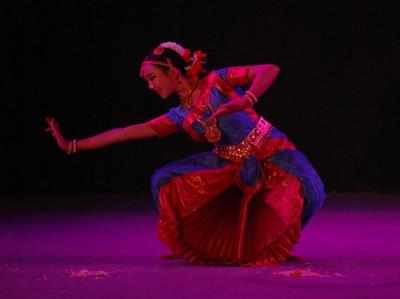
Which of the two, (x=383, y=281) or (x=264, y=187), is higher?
(x=264, y=187)

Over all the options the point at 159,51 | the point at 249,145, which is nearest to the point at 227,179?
the point at 249,145

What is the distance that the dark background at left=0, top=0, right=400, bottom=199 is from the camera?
7.50 metres

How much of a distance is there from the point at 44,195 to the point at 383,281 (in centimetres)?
509

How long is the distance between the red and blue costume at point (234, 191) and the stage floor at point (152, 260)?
157 millimetres

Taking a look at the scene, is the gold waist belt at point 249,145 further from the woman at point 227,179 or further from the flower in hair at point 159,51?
the flower in hair at point 159,51

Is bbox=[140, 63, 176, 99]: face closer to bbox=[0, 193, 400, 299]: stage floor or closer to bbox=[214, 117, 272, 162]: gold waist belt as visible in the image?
bbox=[214, 117, 272, 162]: gold waist belt

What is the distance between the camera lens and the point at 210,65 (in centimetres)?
743

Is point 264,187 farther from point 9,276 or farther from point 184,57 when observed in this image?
point 9,276

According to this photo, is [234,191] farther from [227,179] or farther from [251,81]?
[251,81]

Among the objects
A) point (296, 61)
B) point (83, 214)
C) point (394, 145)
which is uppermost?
point (296, 61)

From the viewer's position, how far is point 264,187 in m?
3.97

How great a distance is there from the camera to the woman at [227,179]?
387 centimetres

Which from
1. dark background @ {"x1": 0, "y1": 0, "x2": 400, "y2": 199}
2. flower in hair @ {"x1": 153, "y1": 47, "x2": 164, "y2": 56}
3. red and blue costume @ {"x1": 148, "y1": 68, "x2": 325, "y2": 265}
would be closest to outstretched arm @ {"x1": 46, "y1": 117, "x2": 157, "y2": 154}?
red and blue costume @ {"x1": 148, "y1": 68, "x2": 325, "y2": 265}

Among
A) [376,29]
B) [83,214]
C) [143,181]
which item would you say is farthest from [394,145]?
[83,214]
